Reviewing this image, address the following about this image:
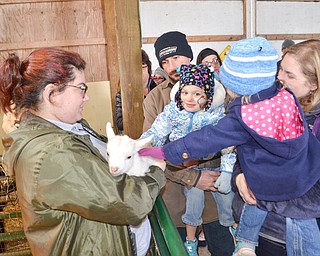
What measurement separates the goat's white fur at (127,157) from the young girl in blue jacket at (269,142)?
0.21 m

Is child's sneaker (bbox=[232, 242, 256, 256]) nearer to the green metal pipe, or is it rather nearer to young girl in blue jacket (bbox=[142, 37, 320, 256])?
young girl in blue jacket (bbox=[142, 37, 320, 256])

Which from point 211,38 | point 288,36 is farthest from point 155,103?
point 288,36

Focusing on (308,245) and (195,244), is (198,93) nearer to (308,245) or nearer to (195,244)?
(308,245)

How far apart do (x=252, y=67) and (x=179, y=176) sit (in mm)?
940

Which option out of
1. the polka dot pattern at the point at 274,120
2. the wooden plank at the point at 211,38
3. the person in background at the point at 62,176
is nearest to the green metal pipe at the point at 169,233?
the person in background at the point at 62,176

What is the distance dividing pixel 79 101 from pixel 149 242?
2.23 feet

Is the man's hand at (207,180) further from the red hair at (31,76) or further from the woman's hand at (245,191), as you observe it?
the red hair at (31,76)

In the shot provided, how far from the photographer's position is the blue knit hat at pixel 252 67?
1.24 m

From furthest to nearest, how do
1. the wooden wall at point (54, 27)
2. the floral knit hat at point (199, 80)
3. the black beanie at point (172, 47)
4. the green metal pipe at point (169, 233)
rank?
the wooden wall at point (54, 27) < the black beanie at point (172, 47) < the floral knit hat at point (199, 80) < the green metal pipe at point (169, 233)

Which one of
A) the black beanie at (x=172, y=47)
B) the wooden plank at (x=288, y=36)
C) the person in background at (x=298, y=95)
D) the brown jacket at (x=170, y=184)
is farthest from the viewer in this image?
the wooden plank at (x=288, y=36)

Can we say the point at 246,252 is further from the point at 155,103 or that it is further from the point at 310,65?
the point at 155,103

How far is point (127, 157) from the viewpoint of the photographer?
142 centimetres

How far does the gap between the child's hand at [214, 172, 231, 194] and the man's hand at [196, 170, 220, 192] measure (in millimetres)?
77

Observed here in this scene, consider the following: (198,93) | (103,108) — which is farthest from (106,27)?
(198,93)
